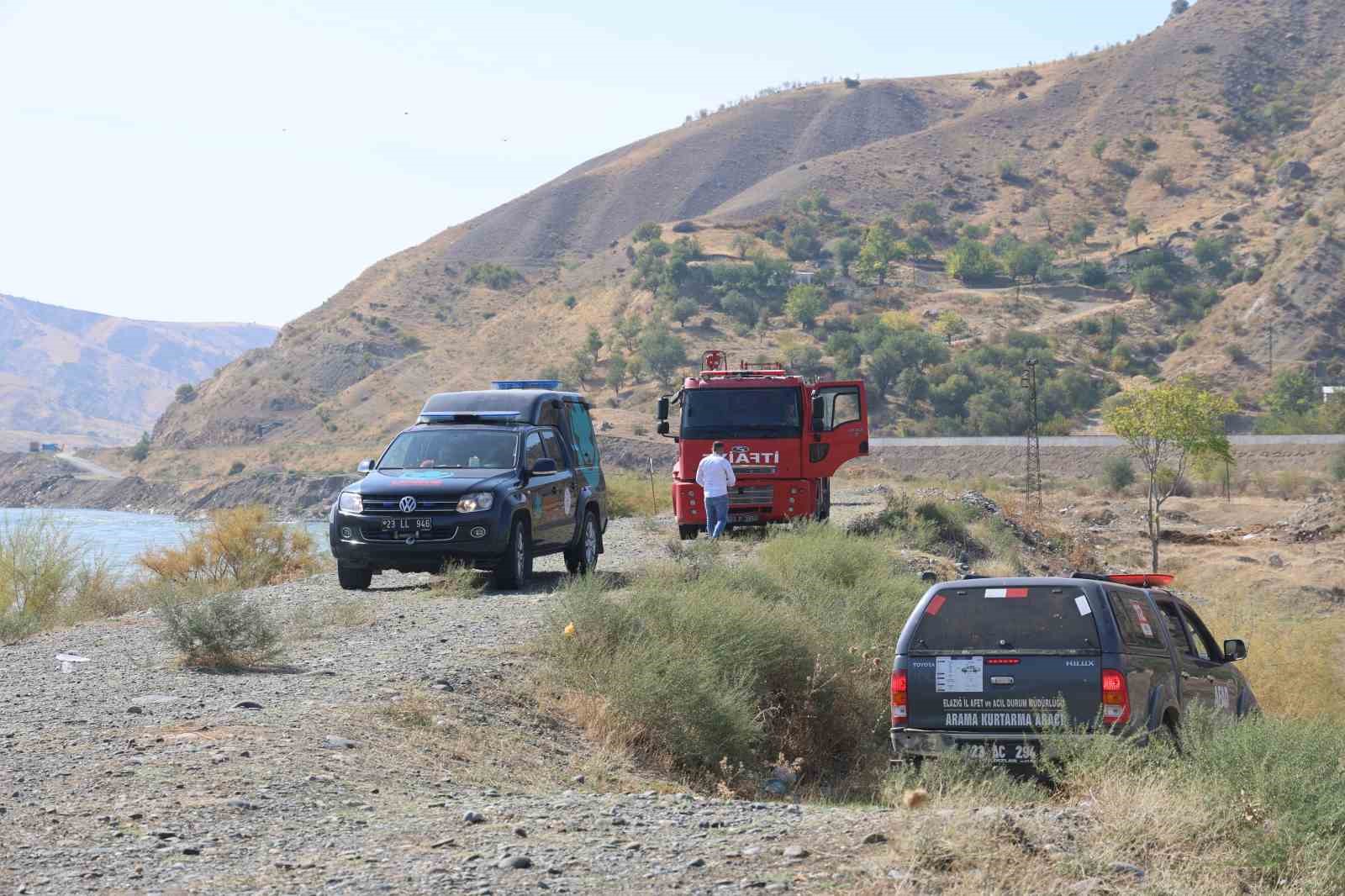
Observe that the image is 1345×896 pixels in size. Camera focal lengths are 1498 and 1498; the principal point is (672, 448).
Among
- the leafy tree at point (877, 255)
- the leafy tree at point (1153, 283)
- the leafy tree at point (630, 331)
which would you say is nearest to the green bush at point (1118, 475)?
the leafy tree at point (1153, 283)

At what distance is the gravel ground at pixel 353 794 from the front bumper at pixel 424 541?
3.09m

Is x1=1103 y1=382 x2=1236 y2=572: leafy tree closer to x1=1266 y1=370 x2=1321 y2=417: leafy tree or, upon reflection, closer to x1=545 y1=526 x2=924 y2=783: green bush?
x1=1266 y1=370 x2=1321 y2=417: leafy tree

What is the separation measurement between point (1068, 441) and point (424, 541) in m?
71.6

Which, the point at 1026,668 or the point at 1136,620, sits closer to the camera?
the point at 1026,668

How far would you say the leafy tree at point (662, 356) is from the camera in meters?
110

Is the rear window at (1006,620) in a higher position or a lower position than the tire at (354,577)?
higher

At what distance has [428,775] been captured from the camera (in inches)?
358

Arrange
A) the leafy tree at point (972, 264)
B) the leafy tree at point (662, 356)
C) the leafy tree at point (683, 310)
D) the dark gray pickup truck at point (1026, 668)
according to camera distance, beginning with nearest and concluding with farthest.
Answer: the dark gray pickup truck at point (1026, 668) → the leafy tree at point (662, 356) → the leafy tree at point (683, 310) → the leafy tree at point (972, 264)

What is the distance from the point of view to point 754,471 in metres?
25.2

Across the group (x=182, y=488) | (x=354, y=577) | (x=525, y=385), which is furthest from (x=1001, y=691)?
(x=182, y=488)

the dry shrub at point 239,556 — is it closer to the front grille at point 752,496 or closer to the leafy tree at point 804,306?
the front grille at point 752,496

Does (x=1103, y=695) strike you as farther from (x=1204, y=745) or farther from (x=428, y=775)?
(x=428, y=775)

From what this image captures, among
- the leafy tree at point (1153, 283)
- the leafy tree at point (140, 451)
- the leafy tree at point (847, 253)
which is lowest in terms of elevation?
the leafy tree at point (140, 451)

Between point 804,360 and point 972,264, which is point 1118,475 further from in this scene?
point 972,264
